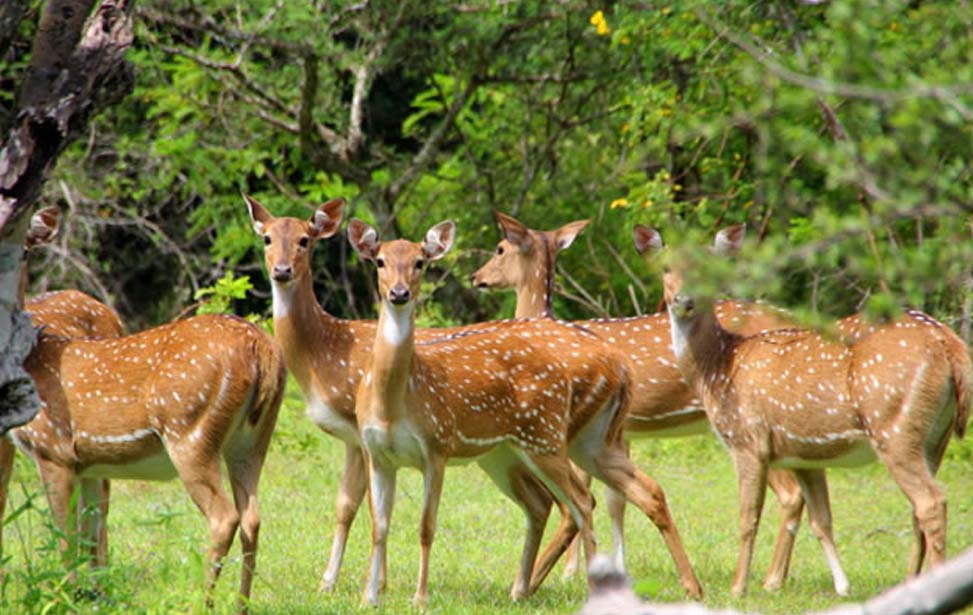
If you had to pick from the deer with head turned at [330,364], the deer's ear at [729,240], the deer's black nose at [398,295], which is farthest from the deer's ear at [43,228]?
the deer's ear at [729,240]

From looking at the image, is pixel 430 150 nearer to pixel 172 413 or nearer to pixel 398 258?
pixel 398 258

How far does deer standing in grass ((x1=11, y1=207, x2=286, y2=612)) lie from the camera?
22.6ft

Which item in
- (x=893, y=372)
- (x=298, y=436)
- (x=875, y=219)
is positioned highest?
(x=875, y=219)

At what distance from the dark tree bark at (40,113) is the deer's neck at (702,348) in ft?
12.8

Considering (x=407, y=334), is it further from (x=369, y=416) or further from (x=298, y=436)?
(x=298, y=436)

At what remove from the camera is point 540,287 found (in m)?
10.4

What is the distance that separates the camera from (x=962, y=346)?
7.80 meters

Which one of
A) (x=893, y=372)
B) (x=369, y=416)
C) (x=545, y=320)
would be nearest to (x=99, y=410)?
(x=369, y=416)

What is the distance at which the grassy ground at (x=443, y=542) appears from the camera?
6.03 m

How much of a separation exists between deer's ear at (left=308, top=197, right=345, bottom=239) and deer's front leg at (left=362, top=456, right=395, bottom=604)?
185 cm

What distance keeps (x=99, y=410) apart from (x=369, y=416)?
1.25 metres

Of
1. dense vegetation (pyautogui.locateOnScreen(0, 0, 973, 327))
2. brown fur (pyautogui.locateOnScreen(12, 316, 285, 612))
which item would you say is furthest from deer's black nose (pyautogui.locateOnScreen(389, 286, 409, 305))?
dense vegetation (pyautogui.locateOnScreen(0, 0, 973, 327))


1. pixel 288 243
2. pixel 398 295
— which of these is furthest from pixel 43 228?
pixel 398 295

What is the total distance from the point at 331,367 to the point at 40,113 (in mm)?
3217
